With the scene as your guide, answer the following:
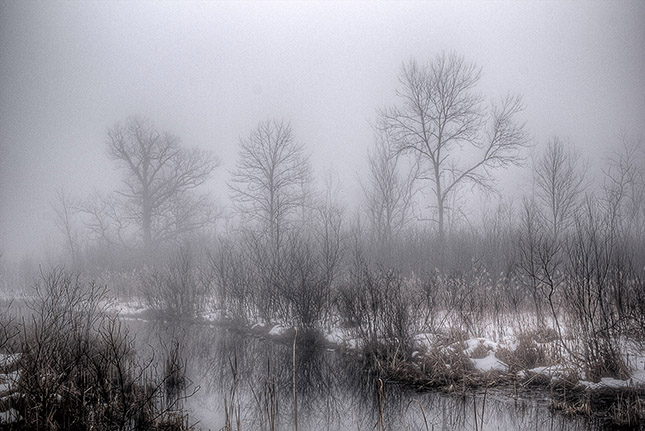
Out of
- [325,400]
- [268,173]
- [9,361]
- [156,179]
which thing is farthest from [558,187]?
[156,179]

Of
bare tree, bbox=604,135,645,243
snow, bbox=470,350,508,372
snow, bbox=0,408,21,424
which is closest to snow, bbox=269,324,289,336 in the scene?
snow, bbox=470,350,508,372

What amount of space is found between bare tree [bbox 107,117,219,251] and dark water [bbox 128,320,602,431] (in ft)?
62.4

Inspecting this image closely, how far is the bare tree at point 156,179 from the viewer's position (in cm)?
2730

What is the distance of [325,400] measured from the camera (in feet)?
21.2

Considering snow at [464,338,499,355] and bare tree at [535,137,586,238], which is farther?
bare tree at [535,137,586,238]

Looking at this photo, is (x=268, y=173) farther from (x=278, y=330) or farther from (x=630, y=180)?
(x=630, y=180)

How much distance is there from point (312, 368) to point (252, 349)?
2.34 meters

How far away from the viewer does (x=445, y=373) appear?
663 centimetres

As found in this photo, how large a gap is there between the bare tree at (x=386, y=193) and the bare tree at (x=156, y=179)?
1305 cm

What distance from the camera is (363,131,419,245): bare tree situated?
67.3ft

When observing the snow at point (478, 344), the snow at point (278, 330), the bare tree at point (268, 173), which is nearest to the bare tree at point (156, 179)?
the bare tree at point (268, 173)

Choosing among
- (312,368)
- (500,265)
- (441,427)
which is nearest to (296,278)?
(312,368)

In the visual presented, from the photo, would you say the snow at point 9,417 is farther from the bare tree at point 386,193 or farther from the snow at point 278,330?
the bare tree at point 386,193

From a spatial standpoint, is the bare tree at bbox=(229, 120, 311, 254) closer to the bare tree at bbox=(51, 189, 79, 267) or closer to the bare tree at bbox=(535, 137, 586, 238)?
the bare tree at bbox=(535, 137, 586, 238)
